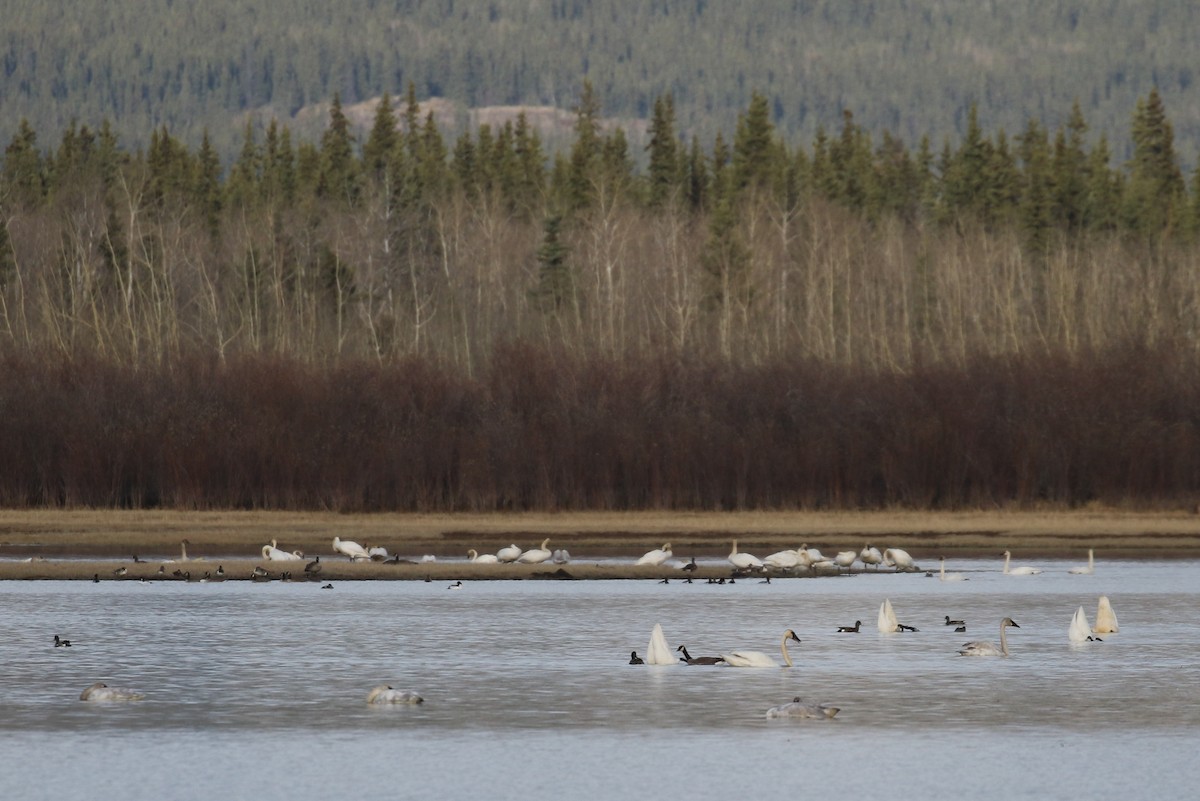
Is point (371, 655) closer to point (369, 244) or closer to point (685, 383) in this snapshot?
point (685, 383)

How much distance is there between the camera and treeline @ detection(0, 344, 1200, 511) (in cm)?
4591

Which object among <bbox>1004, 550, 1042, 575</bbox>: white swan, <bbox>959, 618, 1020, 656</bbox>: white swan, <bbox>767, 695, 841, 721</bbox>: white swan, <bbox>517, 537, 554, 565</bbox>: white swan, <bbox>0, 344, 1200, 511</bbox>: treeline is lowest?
<bbox>767, 695, 841, 721</bbox>: white swan

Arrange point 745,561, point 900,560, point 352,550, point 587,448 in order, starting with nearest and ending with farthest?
point 745,561 < point 900,560 < point 352,550 < point 587,448

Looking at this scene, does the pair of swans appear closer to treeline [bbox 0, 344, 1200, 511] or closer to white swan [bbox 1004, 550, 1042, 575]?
treeline [bbox 0, 344, 1200, 511]

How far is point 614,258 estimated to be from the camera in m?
87.5

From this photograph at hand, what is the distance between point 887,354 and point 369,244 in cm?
2896

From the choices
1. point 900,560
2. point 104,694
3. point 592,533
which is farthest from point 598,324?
point 104,694

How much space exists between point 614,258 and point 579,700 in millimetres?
69521

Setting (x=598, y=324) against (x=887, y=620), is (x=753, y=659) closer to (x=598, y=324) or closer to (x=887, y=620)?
(x=887, y=620)

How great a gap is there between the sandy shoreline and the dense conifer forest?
163cm

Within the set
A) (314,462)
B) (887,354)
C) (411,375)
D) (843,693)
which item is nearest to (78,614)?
(843,693)

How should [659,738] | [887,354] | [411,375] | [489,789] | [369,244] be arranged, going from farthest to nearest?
[369,244], [887,354], [411,375], [659,738], [489,789]

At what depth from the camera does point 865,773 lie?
1504 cm

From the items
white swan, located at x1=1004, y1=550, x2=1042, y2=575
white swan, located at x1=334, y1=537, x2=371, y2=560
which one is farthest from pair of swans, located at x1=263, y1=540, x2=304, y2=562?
white swan, located at x1=1004, y1=550, x2=1042, y2=575
